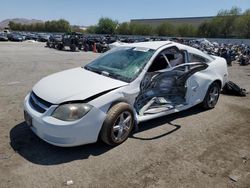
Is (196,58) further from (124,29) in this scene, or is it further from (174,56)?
(124,29)

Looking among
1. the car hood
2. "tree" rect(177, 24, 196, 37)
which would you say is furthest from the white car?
"tree" rect(177, 24, 196, 37)

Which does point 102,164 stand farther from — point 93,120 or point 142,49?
point 142,49

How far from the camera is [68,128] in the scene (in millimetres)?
3697

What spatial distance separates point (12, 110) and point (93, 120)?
8.93ft

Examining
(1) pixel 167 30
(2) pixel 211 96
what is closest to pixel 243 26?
(1) pixel 167 30

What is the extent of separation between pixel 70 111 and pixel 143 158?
1233mm

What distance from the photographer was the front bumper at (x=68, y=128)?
371 cm

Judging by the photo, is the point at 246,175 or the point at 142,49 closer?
the point at 246,175

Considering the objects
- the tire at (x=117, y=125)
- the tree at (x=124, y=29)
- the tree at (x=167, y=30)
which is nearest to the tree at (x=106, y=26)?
the tree at (x=124, y=29)

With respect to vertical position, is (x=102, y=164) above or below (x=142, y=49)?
below

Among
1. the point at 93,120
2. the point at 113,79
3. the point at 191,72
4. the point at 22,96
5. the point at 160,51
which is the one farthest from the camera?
the point at 22,96

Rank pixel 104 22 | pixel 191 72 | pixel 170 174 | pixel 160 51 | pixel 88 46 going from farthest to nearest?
pixel 104 22 → pixel 88 46 → pixel 191 72 → pixel 160 51 → pixel 170 174

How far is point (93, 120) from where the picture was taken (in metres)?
3.87

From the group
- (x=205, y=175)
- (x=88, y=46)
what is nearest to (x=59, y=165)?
(x=205, y=175)
